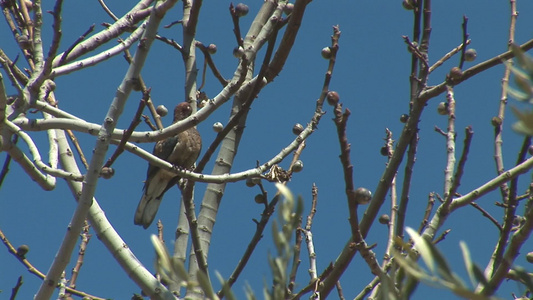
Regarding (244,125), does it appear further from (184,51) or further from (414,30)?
(414,30)

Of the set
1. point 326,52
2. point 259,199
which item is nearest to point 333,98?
point 326,52

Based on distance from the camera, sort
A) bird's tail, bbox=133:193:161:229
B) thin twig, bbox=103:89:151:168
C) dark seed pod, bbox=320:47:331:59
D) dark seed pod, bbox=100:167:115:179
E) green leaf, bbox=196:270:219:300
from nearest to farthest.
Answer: green leaf, bbox=196:270:219:300 < thin twig, bbox=103:89:151:168 < dark seed pod, bbox=100:167:115:179 < dark seed pod, bbox=320:47:331:59 < bird's tail, bbox=133:193:161:229

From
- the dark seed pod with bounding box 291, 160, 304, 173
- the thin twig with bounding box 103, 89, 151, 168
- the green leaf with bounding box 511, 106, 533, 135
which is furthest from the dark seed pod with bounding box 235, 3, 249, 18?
the green leaf with bounding box 511, 106, 533, 135

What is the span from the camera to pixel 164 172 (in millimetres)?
6305

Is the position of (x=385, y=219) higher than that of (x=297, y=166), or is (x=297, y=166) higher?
(x=297, y=166)

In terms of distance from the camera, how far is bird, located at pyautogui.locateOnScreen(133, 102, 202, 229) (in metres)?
6.16

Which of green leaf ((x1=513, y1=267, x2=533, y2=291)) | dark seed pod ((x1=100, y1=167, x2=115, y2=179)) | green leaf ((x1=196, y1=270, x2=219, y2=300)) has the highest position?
dark seed pod ((x1=100, y1=167, x2=115, y2=179))

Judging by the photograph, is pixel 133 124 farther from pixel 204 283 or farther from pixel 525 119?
pixel 525 119

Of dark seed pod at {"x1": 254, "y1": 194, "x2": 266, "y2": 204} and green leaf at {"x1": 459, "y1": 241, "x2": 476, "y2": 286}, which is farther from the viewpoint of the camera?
dark seed pod at {"x1": 254, "y1": 194, "x2": 266, "y2": 204}

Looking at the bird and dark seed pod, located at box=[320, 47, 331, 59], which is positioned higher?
the bird

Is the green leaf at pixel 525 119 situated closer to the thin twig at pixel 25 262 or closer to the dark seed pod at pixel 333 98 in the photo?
the dark seed pod at pixel 333 98

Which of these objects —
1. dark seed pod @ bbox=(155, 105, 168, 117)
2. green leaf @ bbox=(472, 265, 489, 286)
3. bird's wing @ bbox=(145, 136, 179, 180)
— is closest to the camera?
green leaf @ bbox=(472, 265, 489, 286)

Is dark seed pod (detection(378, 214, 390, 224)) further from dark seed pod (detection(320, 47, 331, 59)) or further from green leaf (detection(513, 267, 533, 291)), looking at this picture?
green leaf (detection(513, 267, 533, 291))

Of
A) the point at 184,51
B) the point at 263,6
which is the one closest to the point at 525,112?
the point at 184,51
